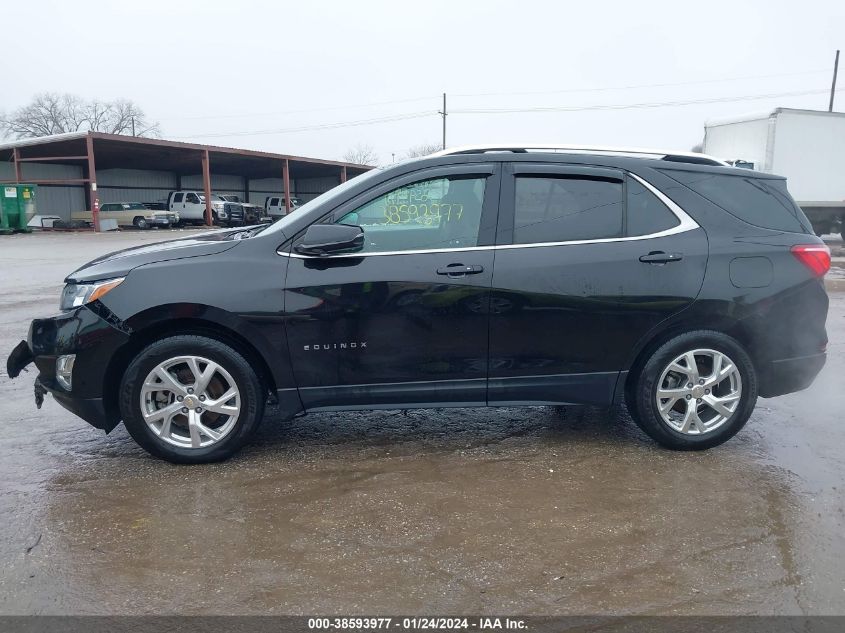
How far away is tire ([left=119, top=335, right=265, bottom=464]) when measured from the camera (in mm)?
3793

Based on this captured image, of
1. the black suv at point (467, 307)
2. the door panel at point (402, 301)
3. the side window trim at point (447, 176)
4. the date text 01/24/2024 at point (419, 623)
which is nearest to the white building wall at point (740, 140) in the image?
the black suv at point (467, 307)

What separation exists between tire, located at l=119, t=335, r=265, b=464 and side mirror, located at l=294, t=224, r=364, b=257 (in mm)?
732

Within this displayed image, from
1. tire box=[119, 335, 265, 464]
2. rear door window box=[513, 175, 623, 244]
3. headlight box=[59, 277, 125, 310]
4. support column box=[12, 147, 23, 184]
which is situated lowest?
tire box=[119, 335, 265, 464]

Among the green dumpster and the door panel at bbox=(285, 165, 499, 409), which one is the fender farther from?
the green dumpster

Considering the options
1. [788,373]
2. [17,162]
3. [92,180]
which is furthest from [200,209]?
[788,373]

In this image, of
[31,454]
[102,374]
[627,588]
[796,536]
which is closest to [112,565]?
[102,374]

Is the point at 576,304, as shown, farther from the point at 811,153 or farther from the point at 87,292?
the point at 811,153

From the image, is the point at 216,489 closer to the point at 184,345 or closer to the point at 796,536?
the point at 184,345

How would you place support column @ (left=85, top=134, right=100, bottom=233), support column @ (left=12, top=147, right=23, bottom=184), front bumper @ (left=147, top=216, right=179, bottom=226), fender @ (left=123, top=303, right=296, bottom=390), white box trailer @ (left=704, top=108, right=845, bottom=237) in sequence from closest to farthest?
fender @ (left=123, top=303, right=296, bottom=390)
white box trailer @ (left=704, top=108, right=845, bottom=237)
support column @ (left=85, top=134, right=100, bottom=233)
support column @ (left=12, top=147, right=23, bottom=184)
front bumper @ (left=147, top=216, right=179, bottom=226)

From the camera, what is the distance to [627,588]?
108 inches

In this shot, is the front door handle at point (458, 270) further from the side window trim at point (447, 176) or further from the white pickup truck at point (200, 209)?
the white pickup truck at point (200, 209)

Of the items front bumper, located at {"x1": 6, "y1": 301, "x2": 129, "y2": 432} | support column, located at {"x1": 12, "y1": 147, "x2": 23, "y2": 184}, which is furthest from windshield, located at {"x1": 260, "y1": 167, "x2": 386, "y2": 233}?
support column, located at {"x1": 12, "y1": 147, "x2": 23, "y2": 184}

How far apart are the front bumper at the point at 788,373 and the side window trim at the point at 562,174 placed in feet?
3.30

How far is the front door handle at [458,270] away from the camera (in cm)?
387
